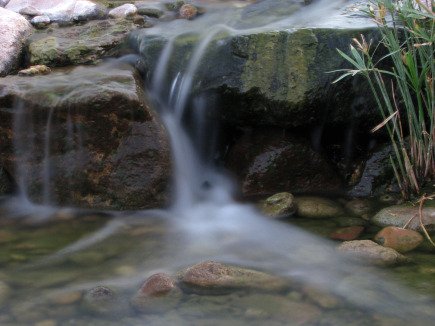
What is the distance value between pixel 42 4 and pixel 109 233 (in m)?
3.16

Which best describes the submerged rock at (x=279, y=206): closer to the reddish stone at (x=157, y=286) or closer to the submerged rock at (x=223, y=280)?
the submerged rock at (x=223, y=280)

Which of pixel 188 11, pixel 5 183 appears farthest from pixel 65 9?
pixel 5 183

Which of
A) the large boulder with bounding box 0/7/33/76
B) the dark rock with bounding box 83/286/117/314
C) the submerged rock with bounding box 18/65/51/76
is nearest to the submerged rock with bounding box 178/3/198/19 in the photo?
the large boulder with bounding box 0/7/33/76

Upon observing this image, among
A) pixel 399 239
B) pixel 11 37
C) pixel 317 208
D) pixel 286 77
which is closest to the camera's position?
pixel 399 239

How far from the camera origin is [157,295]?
8.91ft

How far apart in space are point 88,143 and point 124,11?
2.08 metres

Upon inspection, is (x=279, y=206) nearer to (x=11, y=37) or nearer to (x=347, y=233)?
(x=347, y=233)

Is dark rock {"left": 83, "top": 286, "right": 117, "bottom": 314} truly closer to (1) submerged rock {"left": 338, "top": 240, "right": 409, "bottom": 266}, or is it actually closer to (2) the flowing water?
(2) the flowing water

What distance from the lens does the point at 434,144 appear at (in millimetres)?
3539

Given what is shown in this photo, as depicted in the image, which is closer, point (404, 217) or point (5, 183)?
point (404, 217)

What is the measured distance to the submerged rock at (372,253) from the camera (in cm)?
297

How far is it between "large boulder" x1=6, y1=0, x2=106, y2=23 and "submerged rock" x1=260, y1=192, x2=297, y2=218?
2814 mm

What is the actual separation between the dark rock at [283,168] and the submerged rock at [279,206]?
27 centimetres

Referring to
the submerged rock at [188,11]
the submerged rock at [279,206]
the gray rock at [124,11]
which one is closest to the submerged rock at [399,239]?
the submerged rock at [279,206]
